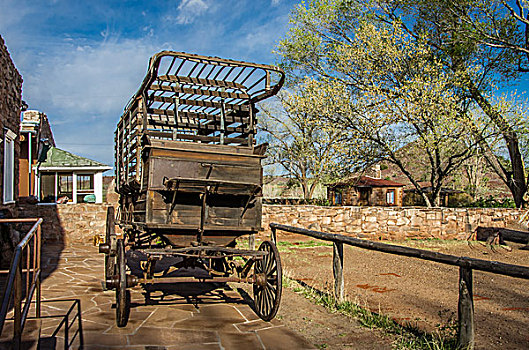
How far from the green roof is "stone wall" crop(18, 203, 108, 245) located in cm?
549

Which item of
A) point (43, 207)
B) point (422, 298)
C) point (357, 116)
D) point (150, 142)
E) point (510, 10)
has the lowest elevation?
point (422, 298)

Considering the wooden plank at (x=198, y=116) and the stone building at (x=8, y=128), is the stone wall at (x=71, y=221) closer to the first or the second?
the stone building at (x=8, y=128)

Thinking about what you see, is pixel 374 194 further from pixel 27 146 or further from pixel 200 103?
pixel 200 103

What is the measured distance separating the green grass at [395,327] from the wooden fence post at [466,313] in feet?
0.42

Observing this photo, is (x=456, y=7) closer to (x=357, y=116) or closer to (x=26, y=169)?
(x=357, y=116)

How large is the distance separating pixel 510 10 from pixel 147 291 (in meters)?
18.0

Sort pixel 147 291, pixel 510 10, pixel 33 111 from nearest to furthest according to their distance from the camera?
1. pixel 147 291
2. pixel 33 111
3. pixel 510 10

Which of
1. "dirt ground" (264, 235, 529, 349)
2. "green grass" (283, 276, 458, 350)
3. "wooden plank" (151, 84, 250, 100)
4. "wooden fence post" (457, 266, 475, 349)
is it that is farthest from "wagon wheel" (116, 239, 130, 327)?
"wooden fence post" (457, 266, 475, 349)

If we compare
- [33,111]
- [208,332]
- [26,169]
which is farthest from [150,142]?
[33,111]

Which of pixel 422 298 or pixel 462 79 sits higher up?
pixel 462 79

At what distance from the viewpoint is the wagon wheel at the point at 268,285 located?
5.50m

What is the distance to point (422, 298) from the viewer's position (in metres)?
7.59

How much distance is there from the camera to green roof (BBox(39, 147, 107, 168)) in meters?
18.6

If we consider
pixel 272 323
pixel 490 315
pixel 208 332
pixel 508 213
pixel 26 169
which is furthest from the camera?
pixel 508 213
